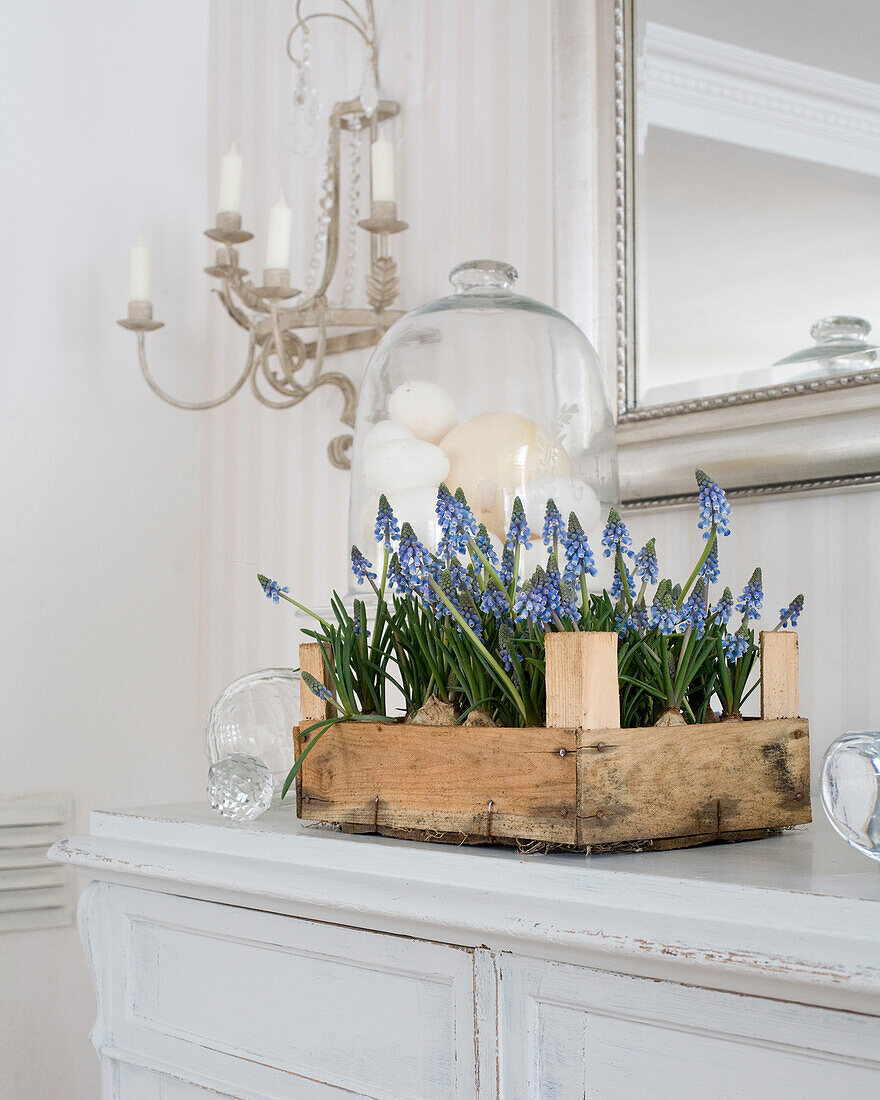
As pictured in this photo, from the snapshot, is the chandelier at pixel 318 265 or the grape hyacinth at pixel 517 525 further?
the chandelier at pixel 318 265

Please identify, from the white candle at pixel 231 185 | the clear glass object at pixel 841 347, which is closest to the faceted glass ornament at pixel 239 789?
the clear glass object at pixel 841 347

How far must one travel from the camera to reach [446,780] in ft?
2.28

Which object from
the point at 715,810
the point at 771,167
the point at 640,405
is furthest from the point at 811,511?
the point at 715,810

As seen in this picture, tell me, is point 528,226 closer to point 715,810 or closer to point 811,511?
point 811,511

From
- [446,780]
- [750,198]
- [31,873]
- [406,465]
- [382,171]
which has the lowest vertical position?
[31,873]

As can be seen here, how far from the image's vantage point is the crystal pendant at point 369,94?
58.1 inches

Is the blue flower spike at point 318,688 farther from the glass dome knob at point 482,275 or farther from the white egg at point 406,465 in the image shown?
the glass dome knob at point 482,275

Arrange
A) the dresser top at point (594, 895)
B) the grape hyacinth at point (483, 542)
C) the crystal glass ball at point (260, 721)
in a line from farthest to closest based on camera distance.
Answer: the crystal glass ball at point (260, 721)
the grape hyacinth at point (483, 542)
the dresser top at point (594, 895)

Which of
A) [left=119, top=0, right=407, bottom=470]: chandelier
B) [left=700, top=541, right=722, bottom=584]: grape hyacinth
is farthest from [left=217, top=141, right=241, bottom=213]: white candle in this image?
[left=700, top=541, right=722, bottom=584]: grape hyacinth

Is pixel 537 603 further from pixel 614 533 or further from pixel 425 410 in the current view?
pixel 425 410

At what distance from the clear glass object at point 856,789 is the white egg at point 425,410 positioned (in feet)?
1.37

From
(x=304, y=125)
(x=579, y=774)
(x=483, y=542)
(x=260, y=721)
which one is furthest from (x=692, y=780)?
(x=304, y=125)

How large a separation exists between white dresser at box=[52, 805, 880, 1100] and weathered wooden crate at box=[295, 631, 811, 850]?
18 millimetres

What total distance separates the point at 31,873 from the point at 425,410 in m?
1.03
